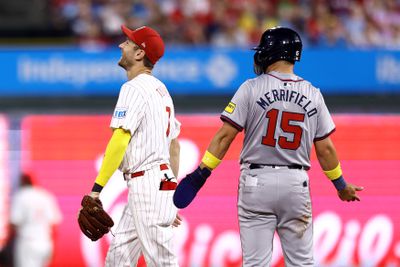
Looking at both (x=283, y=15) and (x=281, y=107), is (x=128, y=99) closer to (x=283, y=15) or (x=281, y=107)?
(x=281, y=107)

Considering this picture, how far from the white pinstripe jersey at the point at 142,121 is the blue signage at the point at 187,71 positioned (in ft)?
20.3

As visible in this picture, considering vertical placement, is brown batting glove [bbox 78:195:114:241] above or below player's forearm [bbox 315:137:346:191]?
below

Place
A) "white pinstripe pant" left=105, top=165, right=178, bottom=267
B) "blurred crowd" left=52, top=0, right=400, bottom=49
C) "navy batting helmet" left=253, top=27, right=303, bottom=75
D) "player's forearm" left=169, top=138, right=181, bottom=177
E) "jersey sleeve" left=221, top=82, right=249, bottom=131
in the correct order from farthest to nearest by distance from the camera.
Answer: "blurred crowd" left=52, top=0, right=400, bottom=49
"player's forearm" left=169, top=138, right=181, bottom=177
"white pinstripe pant" left=105, top=165, right=178, bottom=267
"navy batting helmet" left=253, top=27, right=303, bottom=75
"jersey sleeve" left=221, top=82, right=249, bottom=131

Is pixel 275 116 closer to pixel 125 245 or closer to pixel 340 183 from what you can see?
pixel 340 183

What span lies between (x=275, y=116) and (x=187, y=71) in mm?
6944

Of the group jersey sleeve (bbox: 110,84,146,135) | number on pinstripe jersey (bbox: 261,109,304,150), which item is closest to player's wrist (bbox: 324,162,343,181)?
number on pinstripe jersey (bbox: 261,109,304,150)

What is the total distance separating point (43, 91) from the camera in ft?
41.1

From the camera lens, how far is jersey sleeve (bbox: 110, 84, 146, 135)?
6.10m

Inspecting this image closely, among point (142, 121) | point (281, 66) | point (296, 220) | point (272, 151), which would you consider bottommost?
point (296, 220)

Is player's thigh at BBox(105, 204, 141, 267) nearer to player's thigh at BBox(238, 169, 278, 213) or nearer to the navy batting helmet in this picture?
player's thigh at BBox(238, 169, 278, 213)

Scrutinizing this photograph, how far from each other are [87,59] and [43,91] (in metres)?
0.67

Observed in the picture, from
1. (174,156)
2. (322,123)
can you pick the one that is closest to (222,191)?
(174,156)

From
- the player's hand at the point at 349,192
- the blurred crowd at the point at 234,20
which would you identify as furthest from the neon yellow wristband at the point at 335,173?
the blurred crowd at the point at 234,20

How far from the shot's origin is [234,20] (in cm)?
1393
